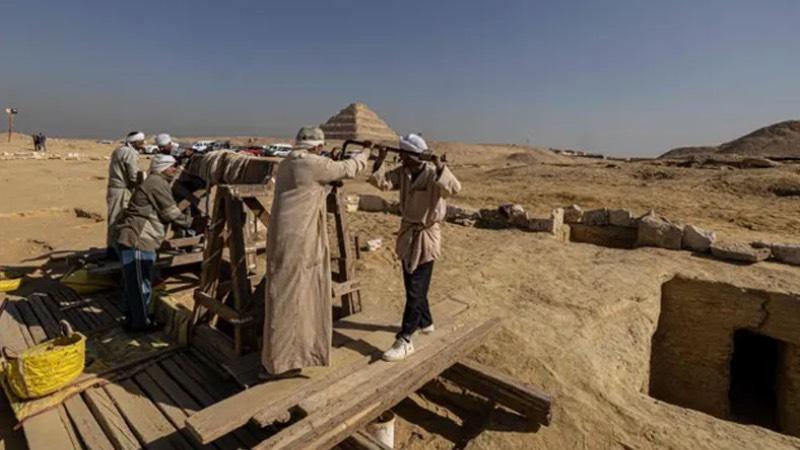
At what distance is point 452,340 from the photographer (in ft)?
11.4

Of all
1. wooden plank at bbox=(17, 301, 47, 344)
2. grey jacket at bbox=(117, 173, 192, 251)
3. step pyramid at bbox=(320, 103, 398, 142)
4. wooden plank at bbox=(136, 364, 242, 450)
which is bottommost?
wooden plank at bbox=(136, 364, 242, 450)

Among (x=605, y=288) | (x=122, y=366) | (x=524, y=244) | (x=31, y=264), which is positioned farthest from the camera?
(x=524, y=244)

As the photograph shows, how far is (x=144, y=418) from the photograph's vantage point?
2893 millimetres

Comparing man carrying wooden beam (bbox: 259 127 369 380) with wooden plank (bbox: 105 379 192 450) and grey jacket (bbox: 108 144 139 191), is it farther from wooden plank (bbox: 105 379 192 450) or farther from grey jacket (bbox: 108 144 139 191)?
grey jacket (bbox: 108 144 139 191)

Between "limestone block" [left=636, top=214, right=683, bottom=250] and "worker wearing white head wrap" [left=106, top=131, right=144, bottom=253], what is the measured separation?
7886 millimetres

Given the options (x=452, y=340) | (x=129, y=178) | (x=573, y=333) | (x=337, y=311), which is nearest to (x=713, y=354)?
(x=573, y=333)

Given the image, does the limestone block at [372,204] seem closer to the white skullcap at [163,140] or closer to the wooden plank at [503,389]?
the white skullcap at [163,140]

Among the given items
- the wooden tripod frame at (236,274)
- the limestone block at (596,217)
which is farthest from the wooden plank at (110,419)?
the limestone block at (596,217)

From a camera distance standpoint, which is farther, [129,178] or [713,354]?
[713,354]

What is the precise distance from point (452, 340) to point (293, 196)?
5.59ft

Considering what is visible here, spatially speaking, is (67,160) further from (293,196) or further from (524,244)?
(293,196)

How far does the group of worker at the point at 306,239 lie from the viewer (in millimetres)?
2748

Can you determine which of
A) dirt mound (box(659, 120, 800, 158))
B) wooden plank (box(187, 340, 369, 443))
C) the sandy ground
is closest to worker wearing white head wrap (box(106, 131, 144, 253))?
the sandy ground

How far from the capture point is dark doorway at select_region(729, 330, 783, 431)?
7.05 m
